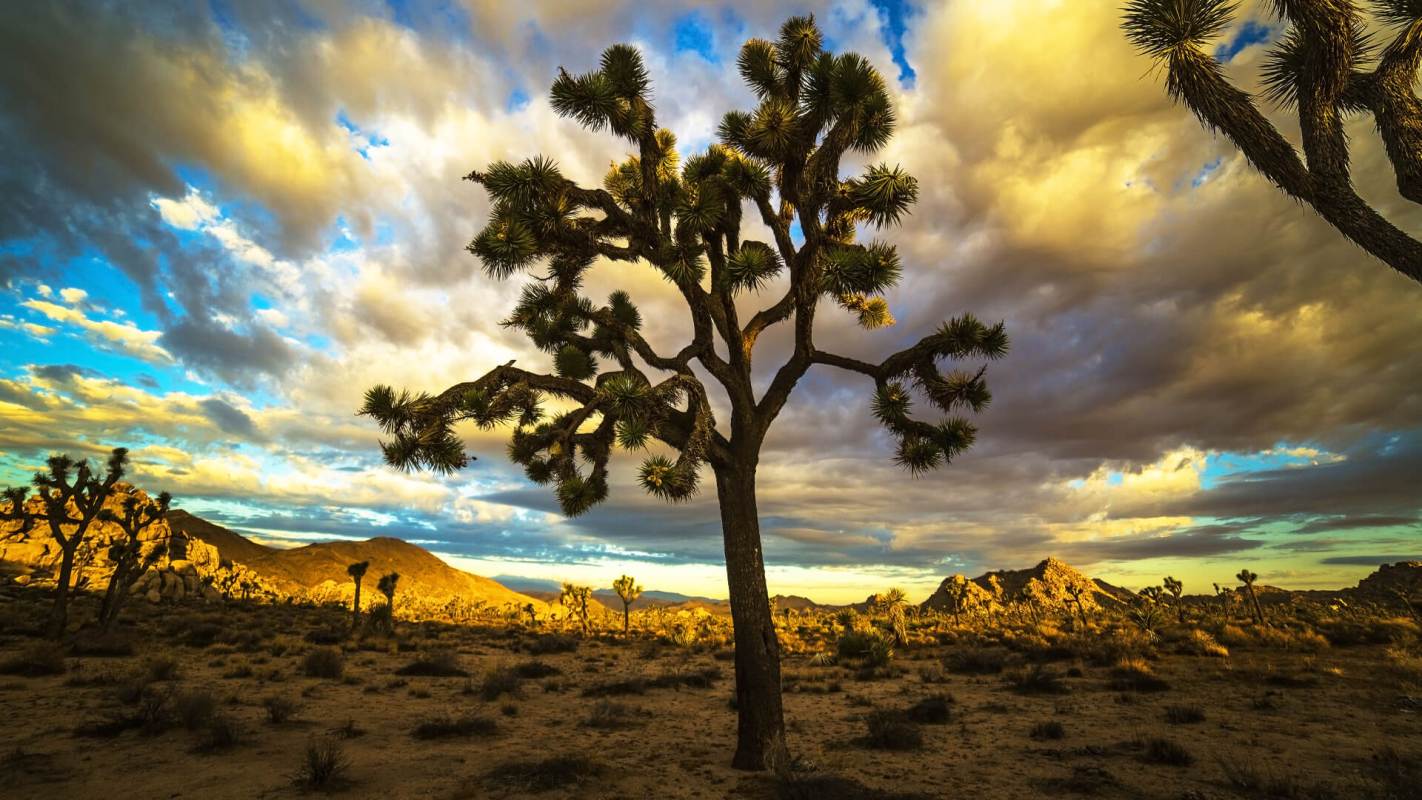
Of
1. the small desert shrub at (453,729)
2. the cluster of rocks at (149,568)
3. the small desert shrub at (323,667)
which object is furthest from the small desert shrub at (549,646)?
the cluster of rocks at (149,568)

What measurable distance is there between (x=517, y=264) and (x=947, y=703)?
12.1 meters

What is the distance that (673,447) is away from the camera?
7844mm

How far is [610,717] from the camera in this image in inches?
428

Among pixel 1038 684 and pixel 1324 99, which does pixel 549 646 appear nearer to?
pixel 1038 684

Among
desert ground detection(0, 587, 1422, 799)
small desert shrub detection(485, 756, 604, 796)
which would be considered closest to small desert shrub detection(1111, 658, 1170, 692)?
desert ground detection(0, 587, 1422, 799)

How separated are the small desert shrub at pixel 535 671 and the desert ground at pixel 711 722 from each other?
0.42 feet

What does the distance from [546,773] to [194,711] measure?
6216 millimetres

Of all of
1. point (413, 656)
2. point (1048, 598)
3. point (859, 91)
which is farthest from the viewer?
point (1048, 598)

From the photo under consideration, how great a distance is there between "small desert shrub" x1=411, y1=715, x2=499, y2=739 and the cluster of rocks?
33.0 metres

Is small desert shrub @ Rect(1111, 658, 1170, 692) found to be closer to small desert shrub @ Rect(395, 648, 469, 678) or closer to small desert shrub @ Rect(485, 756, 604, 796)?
small desert shrub @ Rect(485, 756, 604, 796)

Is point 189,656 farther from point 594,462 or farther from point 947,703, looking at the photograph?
point 947,703

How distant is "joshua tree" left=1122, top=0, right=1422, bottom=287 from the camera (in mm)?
4457

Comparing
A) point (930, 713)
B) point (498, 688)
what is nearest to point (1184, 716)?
point (930, 713)

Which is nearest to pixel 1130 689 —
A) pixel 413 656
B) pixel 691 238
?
pixel 691 238
